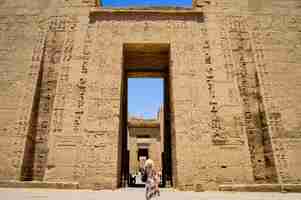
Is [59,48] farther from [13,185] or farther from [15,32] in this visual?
[13,185]

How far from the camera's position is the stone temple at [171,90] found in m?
7.71

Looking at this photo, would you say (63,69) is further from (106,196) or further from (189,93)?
(106,196)

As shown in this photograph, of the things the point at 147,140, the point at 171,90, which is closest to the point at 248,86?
the point at 171,90

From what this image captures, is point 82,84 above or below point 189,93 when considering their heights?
above

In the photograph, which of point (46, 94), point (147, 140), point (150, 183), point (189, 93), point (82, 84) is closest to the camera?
point (150, 183)

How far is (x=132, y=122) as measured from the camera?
69.1ft

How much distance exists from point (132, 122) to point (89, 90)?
12751mm

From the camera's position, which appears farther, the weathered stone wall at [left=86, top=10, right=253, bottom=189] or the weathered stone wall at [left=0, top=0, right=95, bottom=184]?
the weathered stone wall at [left=0, top=0, right=95, bottom=184]

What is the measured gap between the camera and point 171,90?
8.81 metres

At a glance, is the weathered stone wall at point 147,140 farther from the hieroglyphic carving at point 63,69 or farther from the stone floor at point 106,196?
the stone floor at point 106,196

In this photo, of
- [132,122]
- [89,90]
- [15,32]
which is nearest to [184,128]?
[89,90]

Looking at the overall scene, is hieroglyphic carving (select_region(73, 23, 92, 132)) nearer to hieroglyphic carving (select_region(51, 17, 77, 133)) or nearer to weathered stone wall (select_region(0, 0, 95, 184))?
hieroglyphic carving (select_region(51, 17, 77, 133))

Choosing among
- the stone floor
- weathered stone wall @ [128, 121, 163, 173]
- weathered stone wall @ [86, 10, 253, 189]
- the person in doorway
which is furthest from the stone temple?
weathered stone wall @ [128, 121, 163, 173]

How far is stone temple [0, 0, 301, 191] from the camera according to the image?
7711 mm
